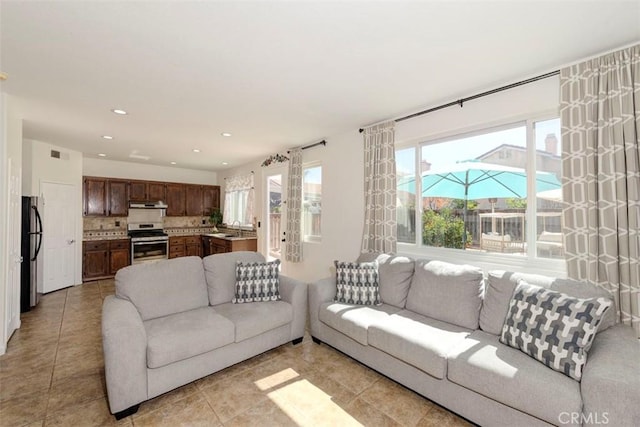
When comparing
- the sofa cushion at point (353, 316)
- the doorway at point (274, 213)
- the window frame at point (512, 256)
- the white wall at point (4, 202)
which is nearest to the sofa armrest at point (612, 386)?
the window frame at point (512, 256)

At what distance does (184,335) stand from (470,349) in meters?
2.06

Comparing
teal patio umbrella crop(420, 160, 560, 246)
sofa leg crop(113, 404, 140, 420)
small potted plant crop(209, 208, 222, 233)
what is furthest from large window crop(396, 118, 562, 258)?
small potted plant crop(209, 208, 222, 233)

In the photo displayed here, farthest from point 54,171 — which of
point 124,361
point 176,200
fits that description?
point 124,361

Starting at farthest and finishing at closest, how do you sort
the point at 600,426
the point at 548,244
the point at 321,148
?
1. the point at 321,148
2. the point at 548,244
3. the point at 600,426

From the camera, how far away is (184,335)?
82.8 inches

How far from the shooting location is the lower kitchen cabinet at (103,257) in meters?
5.39

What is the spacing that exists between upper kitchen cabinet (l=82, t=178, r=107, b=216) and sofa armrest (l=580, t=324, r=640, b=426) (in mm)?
7404

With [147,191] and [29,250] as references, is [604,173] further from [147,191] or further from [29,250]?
[147,191]

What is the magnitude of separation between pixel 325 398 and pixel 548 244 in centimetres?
224

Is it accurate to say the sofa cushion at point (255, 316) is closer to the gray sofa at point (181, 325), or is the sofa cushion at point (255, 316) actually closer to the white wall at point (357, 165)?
the gray sofa at point (181, 325)

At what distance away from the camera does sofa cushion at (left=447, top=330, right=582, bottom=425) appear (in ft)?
4.71

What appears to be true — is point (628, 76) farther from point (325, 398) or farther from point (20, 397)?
point (20, 397)

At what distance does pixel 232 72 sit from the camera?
2.29 metres

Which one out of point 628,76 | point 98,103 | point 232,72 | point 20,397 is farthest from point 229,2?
point 20,397
